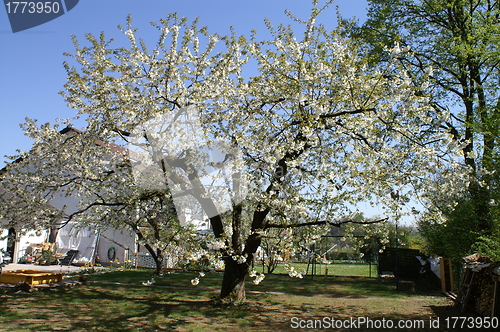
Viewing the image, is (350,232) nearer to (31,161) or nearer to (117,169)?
(117,169)

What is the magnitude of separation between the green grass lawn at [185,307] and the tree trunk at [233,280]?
273 mm

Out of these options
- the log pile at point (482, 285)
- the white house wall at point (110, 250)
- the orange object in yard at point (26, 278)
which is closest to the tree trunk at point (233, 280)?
the log pile at point (482, 285)

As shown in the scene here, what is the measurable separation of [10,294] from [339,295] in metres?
9.10

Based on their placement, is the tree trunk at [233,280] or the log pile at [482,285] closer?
the log pile at [482,285]

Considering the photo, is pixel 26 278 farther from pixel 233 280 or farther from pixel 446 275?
pixel 446 275

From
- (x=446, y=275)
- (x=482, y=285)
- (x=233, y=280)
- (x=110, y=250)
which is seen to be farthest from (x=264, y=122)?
(x=110, y=250)

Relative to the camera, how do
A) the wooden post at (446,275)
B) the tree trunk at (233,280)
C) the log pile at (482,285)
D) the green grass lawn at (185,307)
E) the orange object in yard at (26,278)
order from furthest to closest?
the wooden post at (446,275), the orange object in yard at (26,278), the tree trunk at (233,280), the log pile at (482,285), the green grass lawn at (185,307)

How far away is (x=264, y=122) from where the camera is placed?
8.48 meters

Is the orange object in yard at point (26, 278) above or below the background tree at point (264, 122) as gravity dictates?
below

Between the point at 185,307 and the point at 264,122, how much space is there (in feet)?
15.2

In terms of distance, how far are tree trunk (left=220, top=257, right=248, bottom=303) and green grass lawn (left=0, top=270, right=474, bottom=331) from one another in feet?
0.89

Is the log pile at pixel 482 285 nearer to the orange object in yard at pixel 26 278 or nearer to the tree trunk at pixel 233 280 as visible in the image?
the tree trunk at pixel 233 280

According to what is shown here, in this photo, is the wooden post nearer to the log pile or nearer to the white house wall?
the log pile

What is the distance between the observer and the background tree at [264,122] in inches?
303
